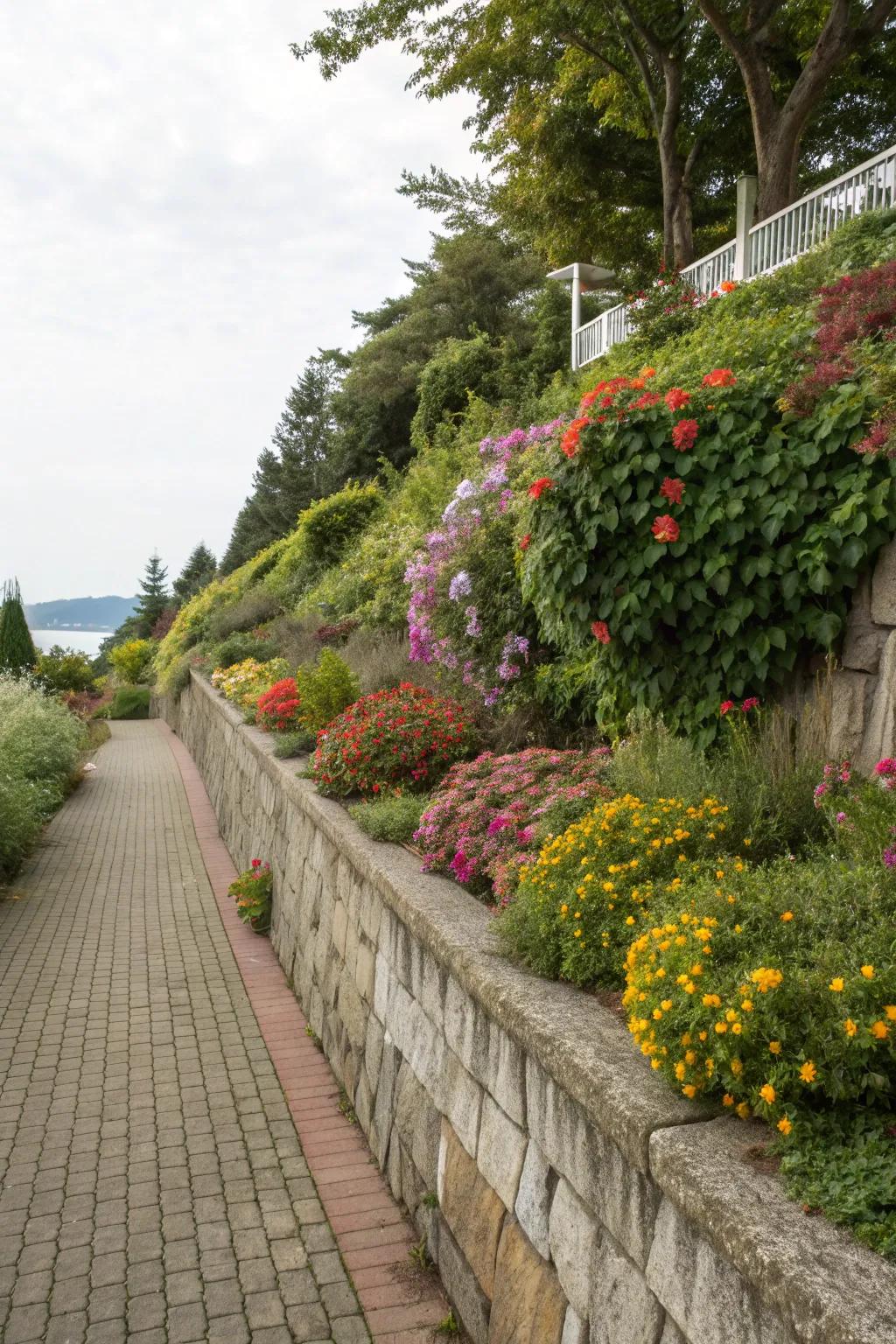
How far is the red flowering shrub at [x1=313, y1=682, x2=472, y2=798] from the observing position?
560 centimetres

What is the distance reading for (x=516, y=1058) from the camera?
2.66 meters

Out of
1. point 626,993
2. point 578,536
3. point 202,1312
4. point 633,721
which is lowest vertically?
point 202,1312

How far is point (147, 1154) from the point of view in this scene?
4.29 meters

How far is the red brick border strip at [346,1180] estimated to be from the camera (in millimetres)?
3168

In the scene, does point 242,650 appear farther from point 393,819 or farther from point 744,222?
point 393,819

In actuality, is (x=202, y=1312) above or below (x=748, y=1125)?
below

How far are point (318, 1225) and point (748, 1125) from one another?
2.36 m

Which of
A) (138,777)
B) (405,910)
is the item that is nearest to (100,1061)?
(405,910)

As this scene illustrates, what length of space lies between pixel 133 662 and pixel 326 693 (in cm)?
2844

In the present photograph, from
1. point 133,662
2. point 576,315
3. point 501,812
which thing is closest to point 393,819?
point 501,812

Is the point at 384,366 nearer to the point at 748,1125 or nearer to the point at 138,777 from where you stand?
the point at 138,777

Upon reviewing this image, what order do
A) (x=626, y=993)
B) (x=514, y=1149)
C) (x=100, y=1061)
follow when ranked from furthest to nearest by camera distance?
(x=100, y=1061) → (x=514, y=1149) → (x=626, y=993)

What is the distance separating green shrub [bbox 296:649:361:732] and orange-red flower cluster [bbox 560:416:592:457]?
3.72m

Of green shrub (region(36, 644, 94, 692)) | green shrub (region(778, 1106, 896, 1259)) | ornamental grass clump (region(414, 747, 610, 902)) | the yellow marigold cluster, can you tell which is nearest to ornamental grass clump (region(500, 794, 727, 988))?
ornamental grass clump (region(414, 747, 610, 902))
